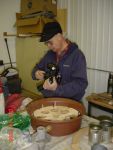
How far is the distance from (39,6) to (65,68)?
6.74ft

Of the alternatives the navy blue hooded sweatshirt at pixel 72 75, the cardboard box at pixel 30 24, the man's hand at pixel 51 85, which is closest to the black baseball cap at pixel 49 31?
the navy blue hooded sweatshirt at pixel 72 75

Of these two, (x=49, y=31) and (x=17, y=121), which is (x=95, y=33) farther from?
(x=17, y=121)

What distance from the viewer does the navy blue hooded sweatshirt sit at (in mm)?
1588

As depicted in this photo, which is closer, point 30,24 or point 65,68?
point 65,68

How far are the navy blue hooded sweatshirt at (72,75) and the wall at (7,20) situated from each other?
246 centimetres


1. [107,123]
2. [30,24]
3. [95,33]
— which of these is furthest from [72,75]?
[30,24]

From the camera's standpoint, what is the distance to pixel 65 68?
5.66ft

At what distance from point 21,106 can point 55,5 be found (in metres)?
2.49

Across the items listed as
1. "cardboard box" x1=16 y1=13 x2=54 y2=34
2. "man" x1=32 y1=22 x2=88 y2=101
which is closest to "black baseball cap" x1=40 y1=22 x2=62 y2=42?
"man" x1=32 y1=22 x2=88 y2=101

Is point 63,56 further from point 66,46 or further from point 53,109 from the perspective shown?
point 53,109

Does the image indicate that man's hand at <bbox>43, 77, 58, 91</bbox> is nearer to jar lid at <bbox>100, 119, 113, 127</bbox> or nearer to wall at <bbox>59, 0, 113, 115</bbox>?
jar lid at <bbox>100, 119, 113, 127</bbox>

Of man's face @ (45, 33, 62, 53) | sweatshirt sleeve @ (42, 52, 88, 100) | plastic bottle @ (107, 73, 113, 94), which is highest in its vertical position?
man's face @ (45, 33, 62, 53)

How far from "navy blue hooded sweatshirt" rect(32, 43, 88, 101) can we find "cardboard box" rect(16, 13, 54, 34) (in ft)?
5.64

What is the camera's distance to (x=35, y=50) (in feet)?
11.8
